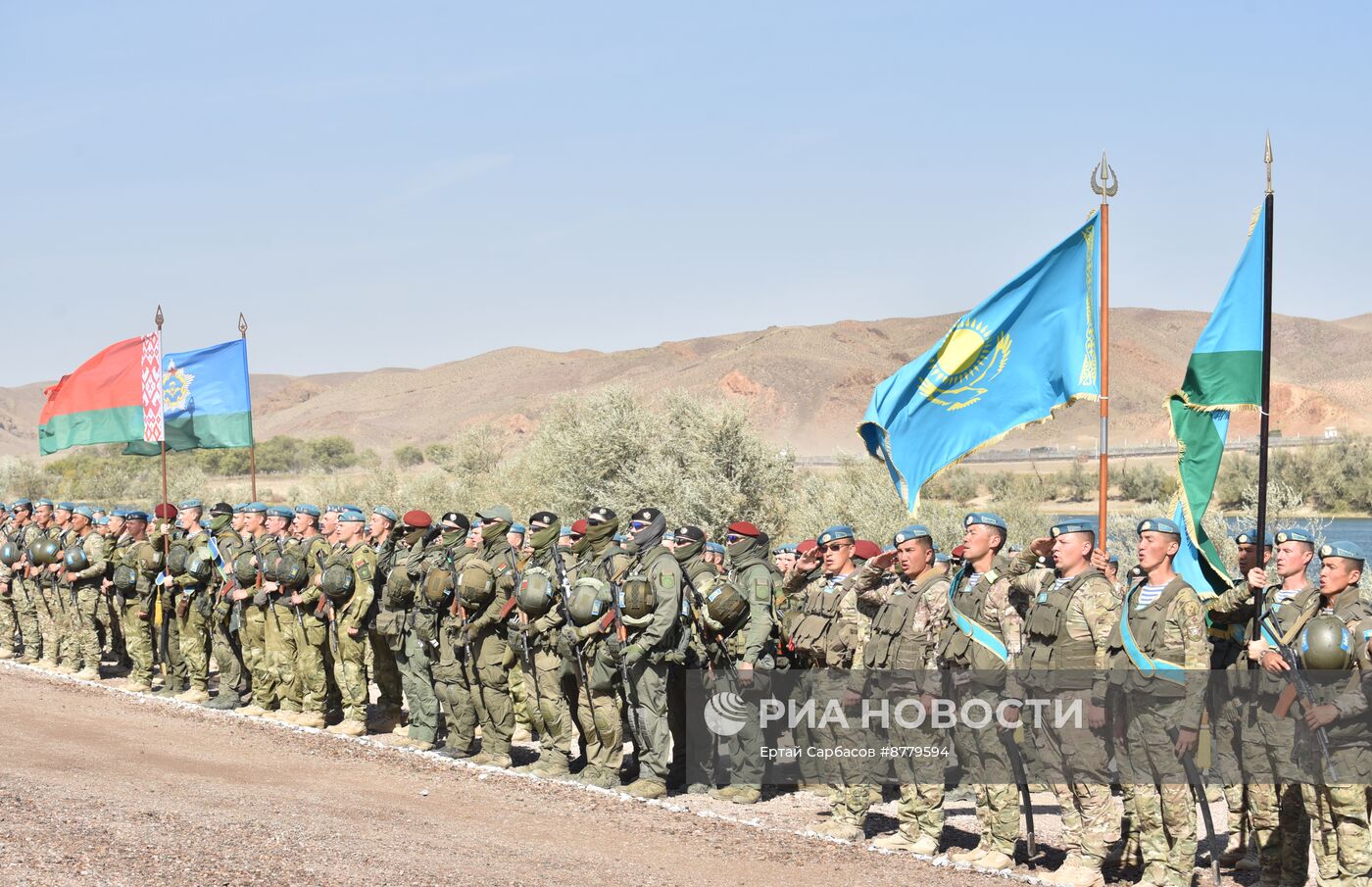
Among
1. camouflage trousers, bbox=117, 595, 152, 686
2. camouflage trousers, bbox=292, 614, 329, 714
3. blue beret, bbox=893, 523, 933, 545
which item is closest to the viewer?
blue beret, bbox=893, 523, 933, 545

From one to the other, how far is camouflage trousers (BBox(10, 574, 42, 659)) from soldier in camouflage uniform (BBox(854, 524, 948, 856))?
38.5 feet

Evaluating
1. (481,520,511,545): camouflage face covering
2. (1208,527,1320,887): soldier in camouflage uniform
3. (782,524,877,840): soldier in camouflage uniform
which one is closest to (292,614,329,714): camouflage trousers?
(481,520,511,545): camouflage face covering

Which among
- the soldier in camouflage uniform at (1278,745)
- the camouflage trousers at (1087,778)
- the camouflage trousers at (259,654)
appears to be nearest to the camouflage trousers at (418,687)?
the camouflage trousers at (259,654)

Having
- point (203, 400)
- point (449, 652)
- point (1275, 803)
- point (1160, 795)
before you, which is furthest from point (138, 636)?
point (1275, 803)

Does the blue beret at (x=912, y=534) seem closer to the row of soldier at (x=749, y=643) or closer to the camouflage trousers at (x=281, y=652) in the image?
the row of soldier at (x=749, y=643)

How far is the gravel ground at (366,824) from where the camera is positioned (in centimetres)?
760

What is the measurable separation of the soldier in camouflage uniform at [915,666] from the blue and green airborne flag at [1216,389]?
62.6 inches

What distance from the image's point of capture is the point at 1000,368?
34.0 ft

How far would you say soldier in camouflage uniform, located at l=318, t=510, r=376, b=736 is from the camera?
40.4ft

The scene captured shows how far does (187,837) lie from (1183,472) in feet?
20.4

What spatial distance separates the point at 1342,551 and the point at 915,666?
2.44 meters

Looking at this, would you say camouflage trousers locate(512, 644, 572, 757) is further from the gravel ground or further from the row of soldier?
the gravel ground

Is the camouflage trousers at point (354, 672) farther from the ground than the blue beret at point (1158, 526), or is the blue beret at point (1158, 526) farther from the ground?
the blue beret at point (1158, 526)

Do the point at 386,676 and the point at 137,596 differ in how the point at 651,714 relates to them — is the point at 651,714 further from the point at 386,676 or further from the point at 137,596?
the point at 137,596
